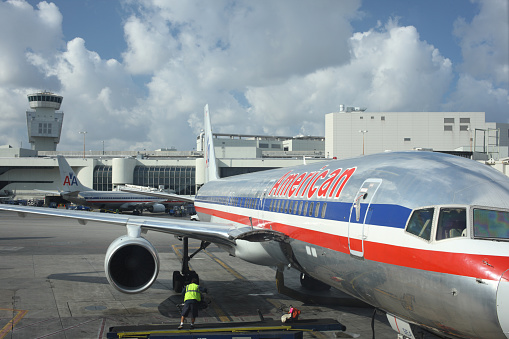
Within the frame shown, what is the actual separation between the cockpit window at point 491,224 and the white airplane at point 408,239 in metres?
0.01

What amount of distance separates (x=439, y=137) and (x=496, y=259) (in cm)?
7907

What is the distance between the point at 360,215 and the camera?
854 cm

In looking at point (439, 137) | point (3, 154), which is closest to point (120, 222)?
point (439, 137)

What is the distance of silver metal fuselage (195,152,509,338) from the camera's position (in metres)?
6.16

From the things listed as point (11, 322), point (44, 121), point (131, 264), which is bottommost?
point (11, 322)

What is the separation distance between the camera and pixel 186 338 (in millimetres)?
9750

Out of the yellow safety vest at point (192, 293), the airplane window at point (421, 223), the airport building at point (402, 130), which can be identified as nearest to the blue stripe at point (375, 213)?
the airplane window at point (421, 223)

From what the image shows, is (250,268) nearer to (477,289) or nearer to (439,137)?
(477,289)

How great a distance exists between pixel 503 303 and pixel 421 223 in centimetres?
173

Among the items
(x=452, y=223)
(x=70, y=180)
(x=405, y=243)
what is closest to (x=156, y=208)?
(x=70, y=180)

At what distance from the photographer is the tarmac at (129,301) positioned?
41.7ft

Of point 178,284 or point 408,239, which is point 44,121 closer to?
point 178,284

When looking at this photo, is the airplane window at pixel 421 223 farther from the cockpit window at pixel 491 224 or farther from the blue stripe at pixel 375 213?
the cockpit window at pixel 491 224

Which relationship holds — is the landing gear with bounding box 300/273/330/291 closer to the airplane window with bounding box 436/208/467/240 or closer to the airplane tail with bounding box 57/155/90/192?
the airplane window with bounding box 436/208/467/240
